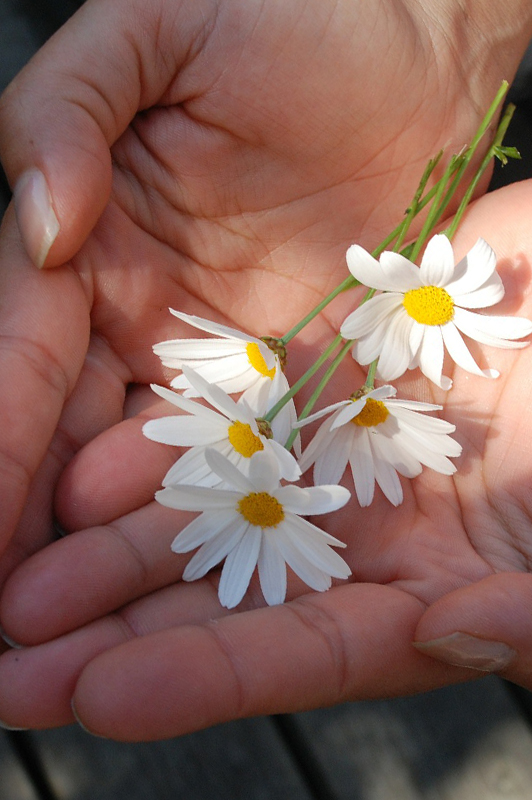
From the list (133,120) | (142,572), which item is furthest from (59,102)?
(142,572)

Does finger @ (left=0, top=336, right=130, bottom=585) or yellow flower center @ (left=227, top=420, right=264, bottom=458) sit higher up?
yellow flower center @ (left=227, top=420, right=264, bottom=458)

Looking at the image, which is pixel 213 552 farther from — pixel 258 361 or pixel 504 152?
pixel 504 152

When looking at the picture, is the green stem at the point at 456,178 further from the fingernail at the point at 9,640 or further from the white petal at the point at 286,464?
the fingernail at the point at 9,640

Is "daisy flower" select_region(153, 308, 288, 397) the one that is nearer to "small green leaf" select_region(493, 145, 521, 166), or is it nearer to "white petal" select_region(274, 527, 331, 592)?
"white petal" select_region(274, 527, 331, 592)

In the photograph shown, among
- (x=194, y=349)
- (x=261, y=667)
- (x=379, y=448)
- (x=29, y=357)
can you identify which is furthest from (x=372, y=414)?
(x=29, y=357)

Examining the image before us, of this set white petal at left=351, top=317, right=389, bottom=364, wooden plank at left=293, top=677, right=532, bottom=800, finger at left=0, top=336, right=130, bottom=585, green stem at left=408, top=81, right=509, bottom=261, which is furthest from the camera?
wooden plank at left=293, top=677, right=532, bottom=800

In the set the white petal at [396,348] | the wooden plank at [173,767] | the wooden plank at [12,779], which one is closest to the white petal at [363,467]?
the white petal at [396,348]

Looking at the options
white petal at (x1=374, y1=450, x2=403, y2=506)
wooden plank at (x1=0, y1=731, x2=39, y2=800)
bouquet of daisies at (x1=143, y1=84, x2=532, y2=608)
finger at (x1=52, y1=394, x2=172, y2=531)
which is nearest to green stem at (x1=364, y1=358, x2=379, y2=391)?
bouquet of daisies at (x1=143, y1=84, x2=532, y2=608)
